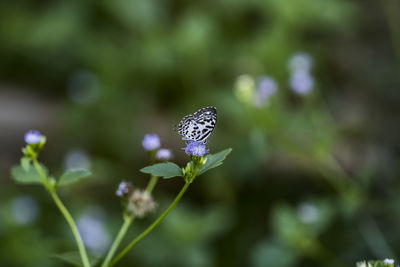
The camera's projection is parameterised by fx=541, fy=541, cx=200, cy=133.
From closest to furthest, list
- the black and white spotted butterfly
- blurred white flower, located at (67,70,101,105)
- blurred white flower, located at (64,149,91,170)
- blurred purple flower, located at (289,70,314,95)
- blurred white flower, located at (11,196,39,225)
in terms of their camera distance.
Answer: the black and white spotted butterfly, blurred purple flower, located at (289,70,314,95), blurred white flower, located at (11,196,39,225), blurred white flower, located at (64,149,91,170), blurred white flower, located at (67,70,101,105)

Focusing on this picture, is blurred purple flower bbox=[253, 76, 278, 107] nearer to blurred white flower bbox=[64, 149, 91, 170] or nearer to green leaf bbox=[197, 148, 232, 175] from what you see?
blurred white flower bbox=[64, 149, 91, 170]

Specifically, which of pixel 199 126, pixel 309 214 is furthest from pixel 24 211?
pixel 199 126

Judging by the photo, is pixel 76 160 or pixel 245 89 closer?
pixel 245 89

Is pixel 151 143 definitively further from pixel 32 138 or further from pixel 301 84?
pixel 301 84

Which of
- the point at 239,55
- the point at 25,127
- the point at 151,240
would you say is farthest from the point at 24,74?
the point at 151,240

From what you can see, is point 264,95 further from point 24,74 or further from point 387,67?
point 24,74

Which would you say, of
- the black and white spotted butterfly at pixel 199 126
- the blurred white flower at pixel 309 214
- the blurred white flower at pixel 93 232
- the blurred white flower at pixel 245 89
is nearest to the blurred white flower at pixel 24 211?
the blurred white flower at pixel 93 232

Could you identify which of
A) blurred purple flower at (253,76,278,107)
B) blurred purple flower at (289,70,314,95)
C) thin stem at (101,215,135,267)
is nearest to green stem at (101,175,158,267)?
thin stem at (101,215,135,267)
